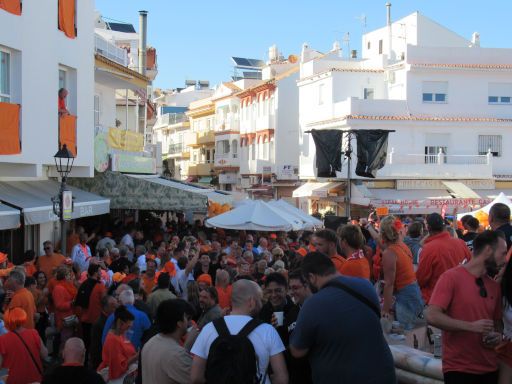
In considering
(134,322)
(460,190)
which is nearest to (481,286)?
(134,322)

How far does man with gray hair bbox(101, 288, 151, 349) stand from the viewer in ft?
26.8

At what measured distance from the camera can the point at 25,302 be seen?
9.27m

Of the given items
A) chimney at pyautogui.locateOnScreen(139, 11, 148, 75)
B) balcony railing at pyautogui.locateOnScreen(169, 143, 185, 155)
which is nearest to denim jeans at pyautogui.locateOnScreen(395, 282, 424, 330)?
chimney at pyautogui.locateOnScreen(139, 11, 148, 75)

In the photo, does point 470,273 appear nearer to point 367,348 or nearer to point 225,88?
point 367,348

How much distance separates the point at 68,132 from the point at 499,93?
30.4 m

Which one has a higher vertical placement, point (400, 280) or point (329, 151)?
point (329, 151)

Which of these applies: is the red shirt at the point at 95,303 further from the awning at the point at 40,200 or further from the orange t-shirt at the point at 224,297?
the awning at the point at 40,200

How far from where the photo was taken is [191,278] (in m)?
11.6

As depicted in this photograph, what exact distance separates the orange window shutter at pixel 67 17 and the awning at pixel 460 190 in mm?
24407

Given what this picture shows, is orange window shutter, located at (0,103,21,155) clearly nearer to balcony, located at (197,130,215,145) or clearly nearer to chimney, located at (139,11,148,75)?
chimney, located at (139,11,148,75)

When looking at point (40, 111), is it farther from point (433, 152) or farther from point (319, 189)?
point (433, 152)

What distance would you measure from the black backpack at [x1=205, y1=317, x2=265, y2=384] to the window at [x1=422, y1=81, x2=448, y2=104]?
38.6 metres

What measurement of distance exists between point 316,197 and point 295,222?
79.2 ft

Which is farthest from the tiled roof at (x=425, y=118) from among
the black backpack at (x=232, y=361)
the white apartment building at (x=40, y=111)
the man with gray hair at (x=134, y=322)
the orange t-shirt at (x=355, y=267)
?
the black backpack at (x=232, y=361)
